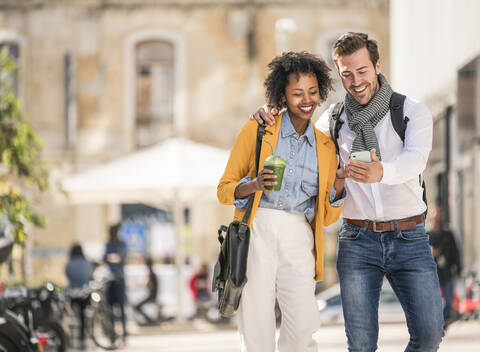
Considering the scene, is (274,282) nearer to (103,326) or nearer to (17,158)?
(17,158)

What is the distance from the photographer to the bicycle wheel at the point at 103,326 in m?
13.0

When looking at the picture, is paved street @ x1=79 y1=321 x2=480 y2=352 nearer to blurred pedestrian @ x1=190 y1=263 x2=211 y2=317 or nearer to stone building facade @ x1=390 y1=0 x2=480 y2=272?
blurred pedestrian @ x1=190 y1=263 x2=211 y2=317

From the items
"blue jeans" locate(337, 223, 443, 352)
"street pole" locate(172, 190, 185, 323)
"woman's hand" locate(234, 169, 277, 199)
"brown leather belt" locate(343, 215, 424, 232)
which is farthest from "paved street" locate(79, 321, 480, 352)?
"woman's hand" locate(234, 169, 277, 199)

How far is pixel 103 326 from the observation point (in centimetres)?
1302

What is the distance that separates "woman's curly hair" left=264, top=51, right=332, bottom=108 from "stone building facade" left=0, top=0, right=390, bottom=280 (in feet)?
62.7

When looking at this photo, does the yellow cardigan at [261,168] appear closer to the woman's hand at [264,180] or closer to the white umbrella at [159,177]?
the woman's hand at [264,180]

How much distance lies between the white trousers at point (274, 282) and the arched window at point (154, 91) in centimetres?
1963

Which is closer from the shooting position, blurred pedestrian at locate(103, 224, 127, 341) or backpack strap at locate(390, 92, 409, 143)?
backpack strap at locate(390, 92, 409, 143)

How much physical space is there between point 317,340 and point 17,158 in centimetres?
439

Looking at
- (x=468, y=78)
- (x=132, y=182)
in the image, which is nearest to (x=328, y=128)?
(x=132, y=182)

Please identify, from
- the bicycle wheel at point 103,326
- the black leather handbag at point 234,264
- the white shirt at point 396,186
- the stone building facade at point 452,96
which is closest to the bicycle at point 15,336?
the black leather handbag at point 234,264

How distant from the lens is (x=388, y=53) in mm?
24875

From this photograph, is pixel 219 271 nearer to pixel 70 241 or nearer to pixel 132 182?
pixel 132 182

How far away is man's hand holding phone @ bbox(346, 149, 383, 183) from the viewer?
4.55 metres
